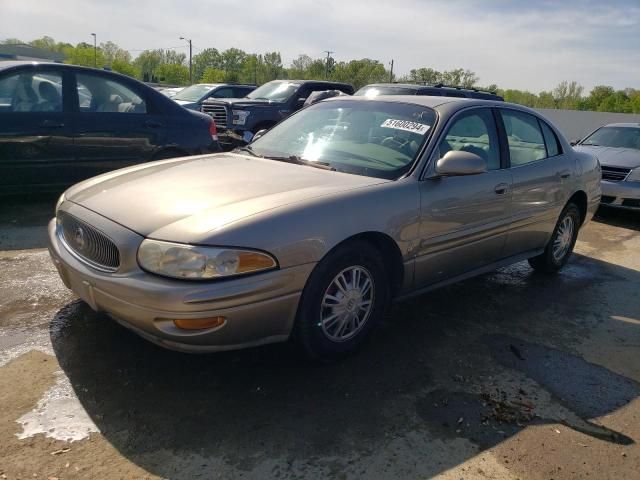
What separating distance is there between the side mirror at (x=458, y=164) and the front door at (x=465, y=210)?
11cm

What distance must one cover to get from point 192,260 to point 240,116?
872 centimetres

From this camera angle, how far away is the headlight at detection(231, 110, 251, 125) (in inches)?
424

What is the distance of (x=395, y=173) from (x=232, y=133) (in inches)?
316

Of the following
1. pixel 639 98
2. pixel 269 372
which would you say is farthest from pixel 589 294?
pixel 639 98

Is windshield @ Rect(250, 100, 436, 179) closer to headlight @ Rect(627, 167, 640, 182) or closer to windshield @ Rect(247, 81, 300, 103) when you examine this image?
headlight @ Rect(627, 167, 640, 182)

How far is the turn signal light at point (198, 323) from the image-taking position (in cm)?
252

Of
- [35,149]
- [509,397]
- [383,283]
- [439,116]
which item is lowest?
[509,397]

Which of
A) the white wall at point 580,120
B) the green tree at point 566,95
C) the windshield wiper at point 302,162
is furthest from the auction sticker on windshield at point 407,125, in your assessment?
the green tree at point 566,95

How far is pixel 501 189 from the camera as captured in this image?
4023 mm

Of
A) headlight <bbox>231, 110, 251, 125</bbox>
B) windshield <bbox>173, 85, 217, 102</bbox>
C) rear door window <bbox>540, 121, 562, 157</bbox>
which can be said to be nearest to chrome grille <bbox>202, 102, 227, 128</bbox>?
headlight <bbox>231, 110, 251, 125</bbox>

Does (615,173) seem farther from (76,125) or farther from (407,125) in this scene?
(76,125)

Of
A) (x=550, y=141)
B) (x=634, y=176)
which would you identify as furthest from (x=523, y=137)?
(x=634, y=176)

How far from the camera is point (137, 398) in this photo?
2717mm

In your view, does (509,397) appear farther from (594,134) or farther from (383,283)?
(594,134)
